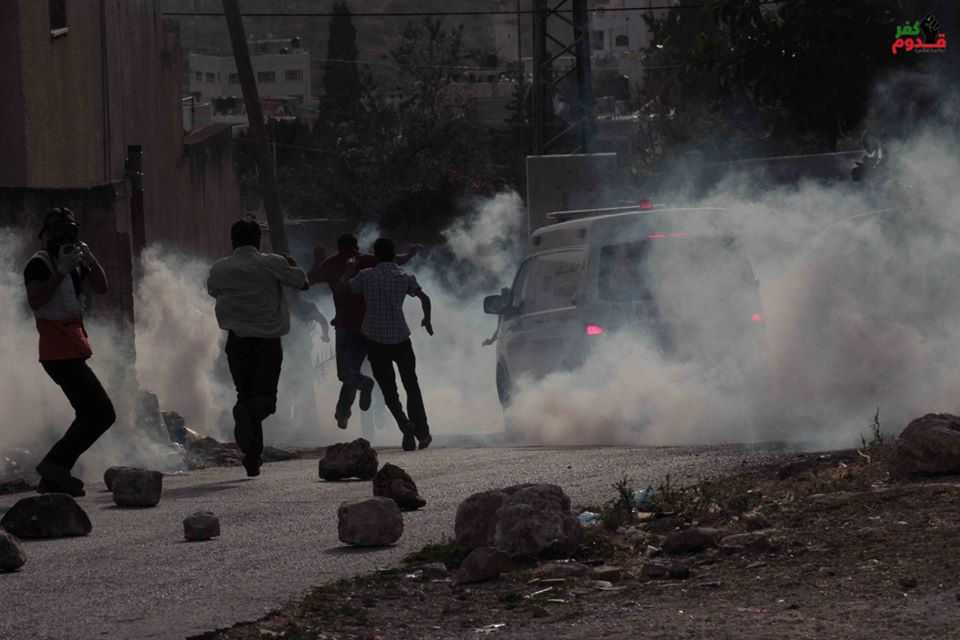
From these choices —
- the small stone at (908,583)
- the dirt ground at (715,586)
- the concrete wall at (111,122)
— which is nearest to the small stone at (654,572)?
the dirt ground at (715,586)

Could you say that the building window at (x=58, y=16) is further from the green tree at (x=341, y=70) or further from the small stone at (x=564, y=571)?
the green tree at (x=341, y=70)

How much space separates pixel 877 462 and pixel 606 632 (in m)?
3.56

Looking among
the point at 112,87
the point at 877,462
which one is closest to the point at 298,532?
the point at 877,462

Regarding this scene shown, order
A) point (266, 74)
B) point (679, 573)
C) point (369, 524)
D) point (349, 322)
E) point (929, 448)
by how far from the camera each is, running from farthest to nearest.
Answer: point (266, 74) → point (349, 322) → point (929, 448) → point (369, 524) → point (679, 573)

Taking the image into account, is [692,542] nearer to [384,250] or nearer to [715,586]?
[715,586]

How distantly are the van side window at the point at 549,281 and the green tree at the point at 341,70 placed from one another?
169 ft

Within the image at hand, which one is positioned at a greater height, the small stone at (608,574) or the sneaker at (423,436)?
the sneaker at (423,436)

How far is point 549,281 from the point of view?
15.2 m

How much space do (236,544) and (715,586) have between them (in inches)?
101

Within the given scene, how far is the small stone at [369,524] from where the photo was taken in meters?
7.72

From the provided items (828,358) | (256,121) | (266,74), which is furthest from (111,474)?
(266,74)

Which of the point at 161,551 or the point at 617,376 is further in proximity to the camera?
the point at 617,376

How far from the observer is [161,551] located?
7.88 metres

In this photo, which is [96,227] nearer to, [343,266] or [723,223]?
[343,266]
